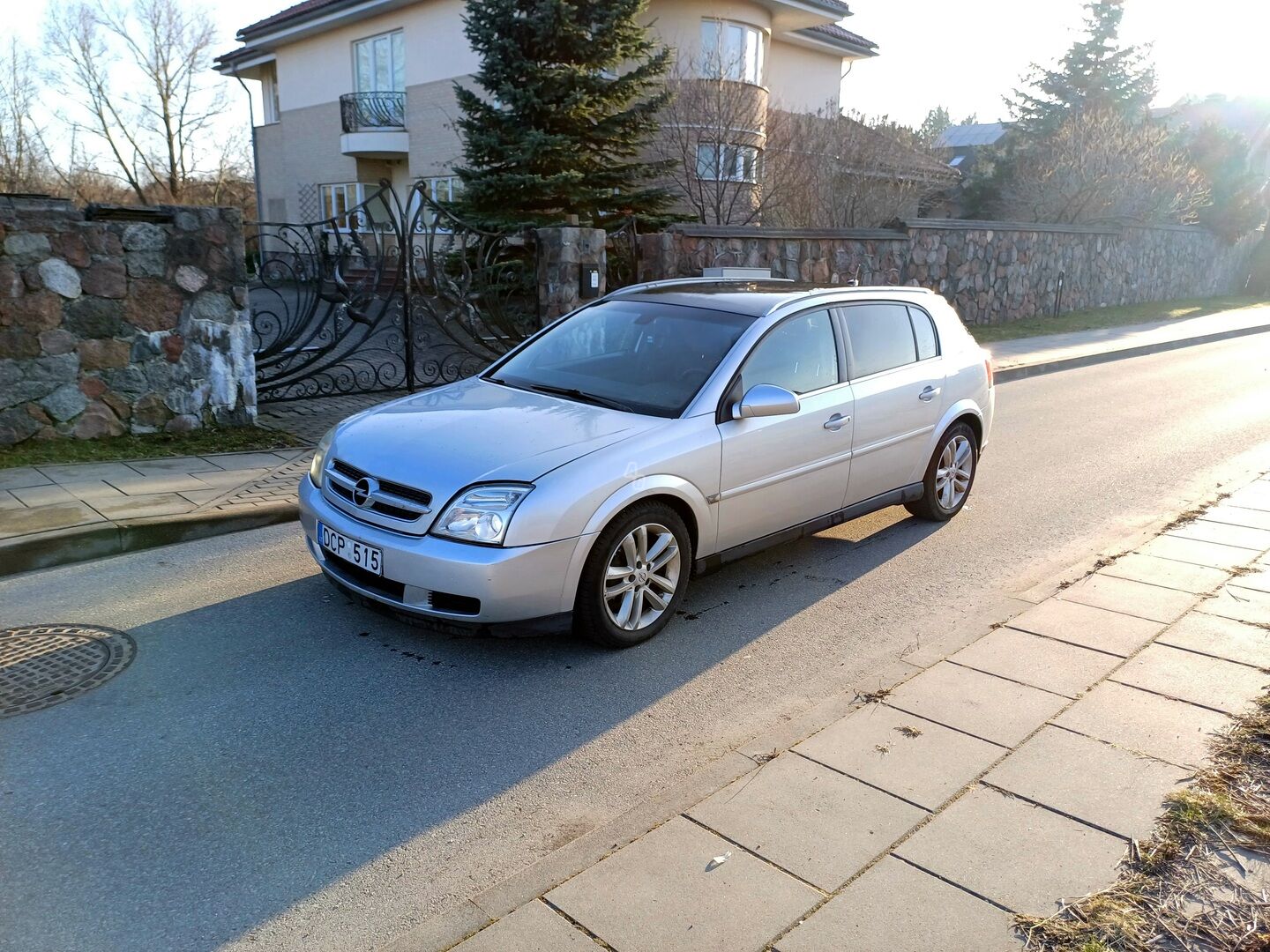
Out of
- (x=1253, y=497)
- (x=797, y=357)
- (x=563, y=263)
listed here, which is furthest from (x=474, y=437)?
(x=563, y=263)

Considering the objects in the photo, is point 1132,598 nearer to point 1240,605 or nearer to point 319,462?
point 1240,605

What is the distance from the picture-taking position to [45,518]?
6.19 metres

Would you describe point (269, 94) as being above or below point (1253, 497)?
above

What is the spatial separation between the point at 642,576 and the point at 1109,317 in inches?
904

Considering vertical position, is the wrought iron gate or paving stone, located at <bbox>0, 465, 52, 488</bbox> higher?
the wrought iron gate

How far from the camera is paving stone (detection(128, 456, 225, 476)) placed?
7527mm

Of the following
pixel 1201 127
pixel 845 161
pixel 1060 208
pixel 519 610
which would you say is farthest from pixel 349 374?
pixel 1201 127

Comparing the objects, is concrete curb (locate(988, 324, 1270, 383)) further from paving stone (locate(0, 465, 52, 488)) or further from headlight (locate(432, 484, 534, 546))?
paving stone (locate(0, 465, 52, 488))

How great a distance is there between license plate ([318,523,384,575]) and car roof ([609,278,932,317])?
95.9 inches

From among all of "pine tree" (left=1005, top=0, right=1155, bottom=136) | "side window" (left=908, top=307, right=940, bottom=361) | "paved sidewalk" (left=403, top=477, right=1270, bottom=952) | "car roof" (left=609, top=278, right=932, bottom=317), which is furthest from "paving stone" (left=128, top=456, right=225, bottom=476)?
"pine tree" (left=1005, top=0, right=1155, bottom=136)

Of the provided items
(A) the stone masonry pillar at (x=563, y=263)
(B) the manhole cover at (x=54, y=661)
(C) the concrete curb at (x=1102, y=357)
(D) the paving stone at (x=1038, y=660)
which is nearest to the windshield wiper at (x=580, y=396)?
(D) the paving stone at (x=1038, y=660)

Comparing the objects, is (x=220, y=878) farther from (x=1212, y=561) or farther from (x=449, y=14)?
(x=449, y=14)

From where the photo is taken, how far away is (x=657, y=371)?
17.7 feet

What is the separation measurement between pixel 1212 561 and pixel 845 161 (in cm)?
1564
